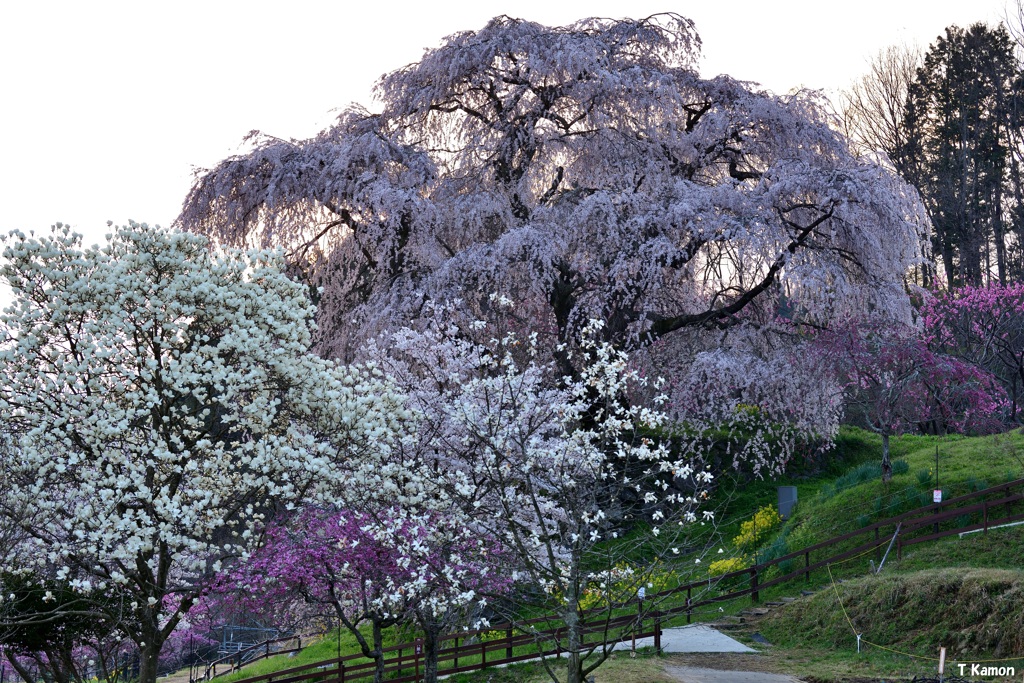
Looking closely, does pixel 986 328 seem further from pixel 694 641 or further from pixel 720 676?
pixel 720 676

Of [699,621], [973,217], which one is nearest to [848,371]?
[699,621]

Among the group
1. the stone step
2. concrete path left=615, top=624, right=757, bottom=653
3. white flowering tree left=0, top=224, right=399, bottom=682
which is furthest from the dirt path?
white flowering tree left=0, top=224, right=399, bottom=682

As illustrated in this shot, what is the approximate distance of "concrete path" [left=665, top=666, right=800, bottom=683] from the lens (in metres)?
15.1

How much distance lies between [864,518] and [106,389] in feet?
54.3

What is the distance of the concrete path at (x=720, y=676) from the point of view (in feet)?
49.6

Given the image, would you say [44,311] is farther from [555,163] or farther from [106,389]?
[555,163]

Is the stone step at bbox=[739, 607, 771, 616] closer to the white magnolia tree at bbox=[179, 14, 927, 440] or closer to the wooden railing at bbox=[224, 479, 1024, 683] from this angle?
the wooden railing at bbox=[224, 479, 1024, 683]

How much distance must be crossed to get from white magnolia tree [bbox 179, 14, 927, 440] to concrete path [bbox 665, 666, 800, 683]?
251 inches

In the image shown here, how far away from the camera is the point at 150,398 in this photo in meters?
11.3

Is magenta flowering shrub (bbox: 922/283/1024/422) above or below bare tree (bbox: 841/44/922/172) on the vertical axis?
below

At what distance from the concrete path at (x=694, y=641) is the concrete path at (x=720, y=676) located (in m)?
1.14

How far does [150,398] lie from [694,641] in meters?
11.5

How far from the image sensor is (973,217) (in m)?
41.7

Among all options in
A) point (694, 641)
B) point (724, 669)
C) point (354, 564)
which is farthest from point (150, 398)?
point (694, 641)
